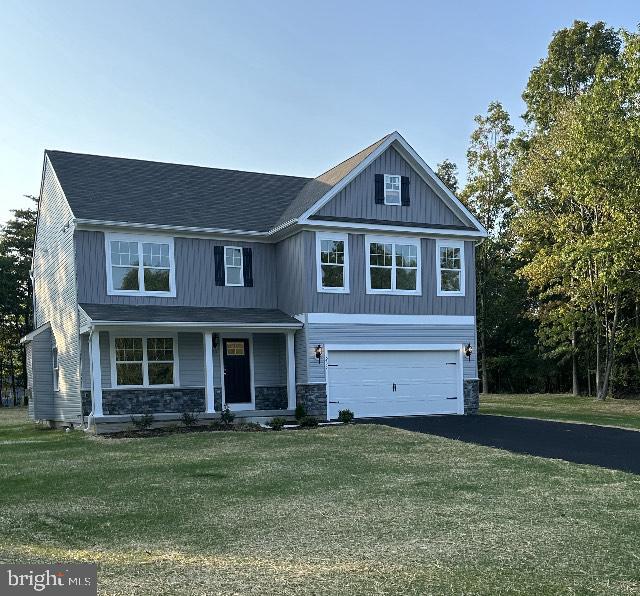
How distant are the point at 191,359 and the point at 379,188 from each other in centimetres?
766

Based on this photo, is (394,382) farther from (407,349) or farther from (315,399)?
(315,399)

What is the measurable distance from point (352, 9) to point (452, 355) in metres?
10.8

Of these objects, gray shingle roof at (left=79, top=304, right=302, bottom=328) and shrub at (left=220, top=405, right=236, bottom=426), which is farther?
shrub at (left=220, top=405, right=236, bottom=426)

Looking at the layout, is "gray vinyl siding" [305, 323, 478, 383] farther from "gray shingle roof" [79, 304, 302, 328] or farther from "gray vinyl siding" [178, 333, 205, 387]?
"gray vinyl siding" [178, 333, 205, 387]

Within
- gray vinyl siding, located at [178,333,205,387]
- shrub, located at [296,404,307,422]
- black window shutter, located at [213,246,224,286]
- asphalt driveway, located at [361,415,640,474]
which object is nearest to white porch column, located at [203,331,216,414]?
gray vinyl siding, located at [178,333,205,387]

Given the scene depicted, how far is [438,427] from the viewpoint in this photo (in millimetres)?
17438

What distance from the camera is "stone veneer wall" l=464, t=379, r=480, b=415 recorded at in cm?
2173

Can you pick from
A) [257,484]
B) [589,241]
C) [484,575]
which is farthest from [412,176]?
[484,575]

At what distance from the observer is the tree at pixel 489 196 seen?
35969 mm

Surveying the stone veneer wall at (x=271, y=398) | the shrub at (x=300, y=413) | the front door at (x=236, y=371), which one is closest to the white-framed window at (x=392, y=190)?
the front door at (x=236, y=371)

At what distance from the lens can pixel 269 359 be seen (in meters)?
20.9

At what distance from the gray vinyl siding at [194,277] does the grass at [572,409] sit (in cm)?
857

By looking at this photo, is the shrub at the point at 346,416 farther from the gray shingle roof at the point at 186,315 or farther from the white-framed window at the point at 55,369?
the white-framed window at the point at 55,369
